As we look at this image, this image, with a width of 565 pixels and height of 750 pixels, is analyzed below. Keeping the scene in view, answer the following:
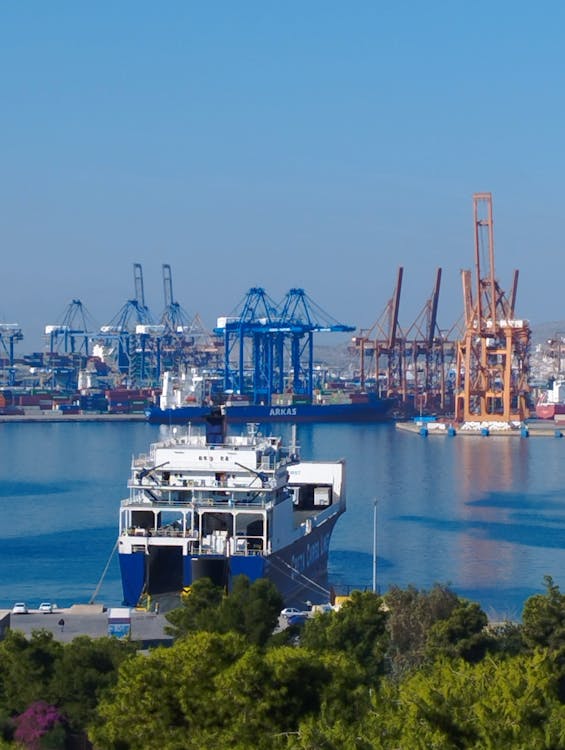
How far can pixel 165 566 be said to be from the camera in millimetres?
15312

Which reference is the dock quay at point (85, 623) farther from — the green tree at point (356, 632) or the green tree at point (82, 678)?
the green tree at point (82, 678)

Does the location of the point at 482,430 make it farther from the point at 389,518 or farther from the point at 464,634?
the point at 464,634

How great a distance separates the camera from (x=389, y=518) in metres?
25.8

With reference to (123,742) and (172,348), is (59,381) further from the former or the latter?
(123,742)

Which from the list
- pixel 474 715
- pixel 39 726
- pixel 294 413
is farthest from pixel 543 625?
pixel 294 413

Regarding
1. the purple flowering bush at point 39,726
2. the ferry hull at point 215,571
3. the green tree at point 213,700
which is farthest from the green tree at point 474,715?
the ferry hull at point 215,571

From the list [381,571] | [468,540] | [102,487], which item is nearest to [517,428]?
[102,487]

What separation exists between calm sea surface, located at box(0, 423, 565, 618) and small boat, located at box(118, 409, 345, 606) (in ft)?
5.46

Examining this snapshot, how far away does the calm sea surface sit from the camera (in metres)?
18.7

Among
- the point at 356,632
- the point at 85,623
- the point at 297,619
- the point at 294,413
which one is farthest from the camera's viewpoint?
the point at 294,413

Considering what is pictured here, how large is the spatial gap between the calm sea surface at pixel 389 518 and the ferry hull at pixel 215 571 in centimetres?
161

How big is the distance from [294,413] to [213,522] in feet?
154

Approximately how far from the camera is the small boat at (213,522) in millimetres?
14805

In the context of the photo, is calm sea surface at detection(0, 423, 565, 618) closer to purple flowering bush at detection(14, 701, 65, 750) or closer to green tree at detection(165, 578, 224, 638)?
green tree at detection(165, 578, 224, 638)
